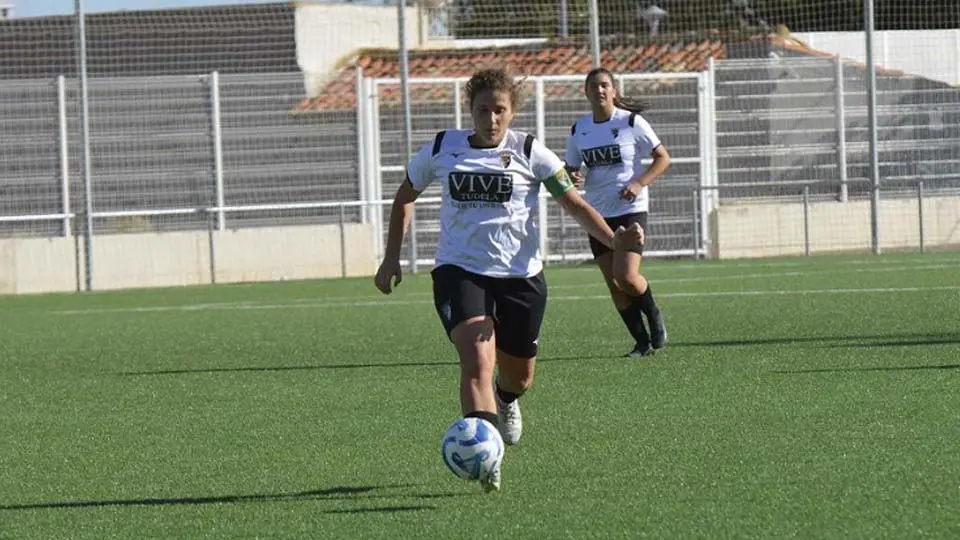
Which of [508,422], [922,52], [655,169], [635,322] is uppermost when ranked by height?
[922,52]

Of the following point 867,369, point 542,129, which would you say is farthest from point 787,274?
point 867,369

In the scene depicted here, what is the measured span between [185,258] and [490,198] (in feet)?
65.6

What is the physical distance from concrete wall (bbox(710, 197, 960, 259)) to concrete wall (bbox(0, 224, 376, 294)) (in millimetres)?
5600

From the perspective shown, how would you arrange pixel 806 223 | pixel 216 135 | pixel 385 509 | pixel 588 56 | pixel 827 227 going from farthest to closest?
pixel 588 56 → pixel 806 223 → pixel 827 227 → pixel 216 135 → pixel 385 509

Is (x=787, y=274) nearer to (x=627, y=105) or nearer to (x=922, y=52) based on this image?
(x=922, y=52)

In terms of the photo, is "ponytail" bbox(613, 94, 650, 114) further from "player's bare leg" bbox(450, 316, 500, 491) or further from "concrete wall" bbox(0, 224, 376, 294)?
"concrete wall" bbox(0, 224, 376, 294)

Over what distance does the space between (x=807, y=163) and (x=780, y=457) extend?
22503mm

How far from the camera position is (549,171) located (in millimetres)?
8250

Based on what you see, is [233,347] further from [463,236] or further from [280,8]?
[280,8]

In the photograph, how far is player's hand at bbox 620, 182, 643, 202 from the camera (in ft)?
44.4

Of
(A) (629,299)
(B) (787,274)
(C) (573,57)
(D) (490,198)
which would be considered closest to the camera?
(D) (490,198)

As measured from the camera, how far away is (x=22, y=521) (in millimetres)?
7324

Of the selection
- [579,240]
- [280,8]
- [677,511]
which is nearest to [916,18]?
[579,240]

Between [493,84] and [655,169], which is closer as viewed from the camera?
[493,84]
